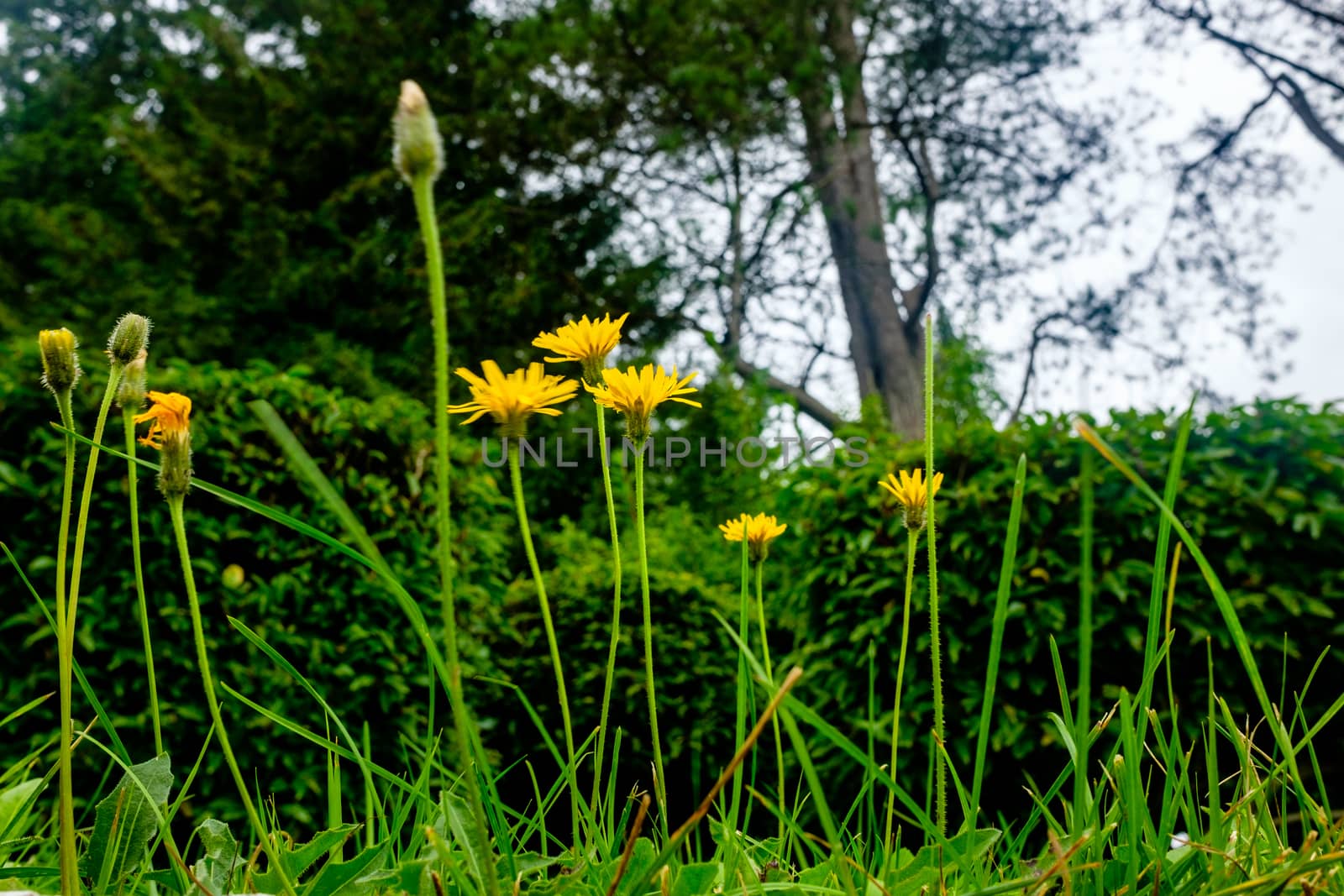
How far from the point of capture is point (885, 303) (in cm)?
800

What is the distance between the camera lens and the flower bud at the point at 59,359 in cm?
70

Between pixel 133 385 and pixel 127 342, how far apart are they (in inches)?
1.4

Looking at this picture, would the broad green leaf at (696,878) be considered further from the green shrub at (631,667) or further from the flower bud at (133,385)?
the green shrub at (631,667)

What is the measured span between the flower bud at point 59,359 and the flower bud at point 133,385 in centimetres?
3

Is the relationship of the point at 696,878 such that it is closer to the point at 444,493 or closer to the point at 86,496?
the point at 444,493

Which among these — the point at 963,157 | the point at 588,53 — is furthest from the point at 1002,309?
the point at 588,53

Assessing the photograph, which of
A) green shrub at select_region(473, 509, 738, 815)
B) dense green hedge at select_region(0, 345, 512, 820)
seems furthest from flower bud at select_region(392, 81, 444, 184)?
green shrub at select_region(473, 509, 738, 815)

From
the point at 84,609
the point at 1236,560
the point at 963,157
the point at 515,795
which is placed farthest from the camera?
the point at 963,157

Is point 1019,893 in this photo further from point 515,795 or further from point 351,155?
point 351,155

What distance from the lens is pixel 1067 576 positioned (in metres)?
2.53

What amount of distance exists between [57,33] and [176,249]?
6.25 meters

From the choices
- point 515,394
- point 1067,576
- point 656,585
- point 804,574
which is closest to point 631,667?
point 656,585

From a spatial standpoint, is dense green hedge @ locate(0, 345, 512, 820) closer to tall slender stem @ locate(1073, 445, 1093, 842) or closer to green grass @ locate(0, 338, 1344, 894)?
green grass @ locate(0, 338, 1344, 894)

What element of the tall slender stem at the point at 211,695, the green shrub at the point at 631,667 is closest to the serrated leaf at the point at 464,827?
the tall slender stem at the point at 211,695
